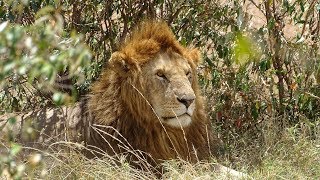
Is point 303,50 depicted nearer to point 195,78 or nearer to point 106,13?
point 195,78

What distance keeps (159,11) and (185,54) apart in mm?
1315

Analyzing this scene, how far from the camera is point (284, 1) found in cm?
608

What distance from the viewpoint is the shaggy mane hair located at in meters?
5.42

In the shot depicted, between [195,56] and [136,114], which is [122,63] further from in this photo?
[195,56]

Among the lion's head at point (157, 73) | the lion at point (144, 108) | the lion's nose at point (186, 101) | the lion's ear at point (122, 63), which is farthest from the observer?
the lion's ear at point (122, 63)

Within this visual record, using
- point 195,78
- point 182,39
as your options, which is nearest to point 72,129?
point 195,78

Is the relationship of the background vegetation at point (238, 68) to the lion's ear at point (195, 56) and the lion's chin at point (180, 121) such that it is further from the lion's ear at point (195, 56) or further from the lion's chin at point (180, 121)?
the lion's chin at point (180, 121)

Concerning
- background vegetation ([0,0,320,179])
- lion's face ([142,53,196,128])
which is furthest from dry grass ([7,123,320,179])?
lion's face ([142,53,196,128])

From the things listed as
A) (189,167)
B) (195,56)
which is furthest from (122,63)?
(189,167)

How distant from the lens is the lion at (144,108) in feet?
17.6

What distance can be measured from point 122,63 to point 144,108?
0.36 metres

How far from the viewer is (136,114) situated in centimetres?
547

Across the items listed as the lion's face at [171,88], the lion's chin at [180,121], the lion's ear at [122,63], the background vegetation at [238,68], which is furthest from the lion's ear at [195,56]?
the lion's chin at [180,121]

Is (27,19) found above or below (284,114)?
above
